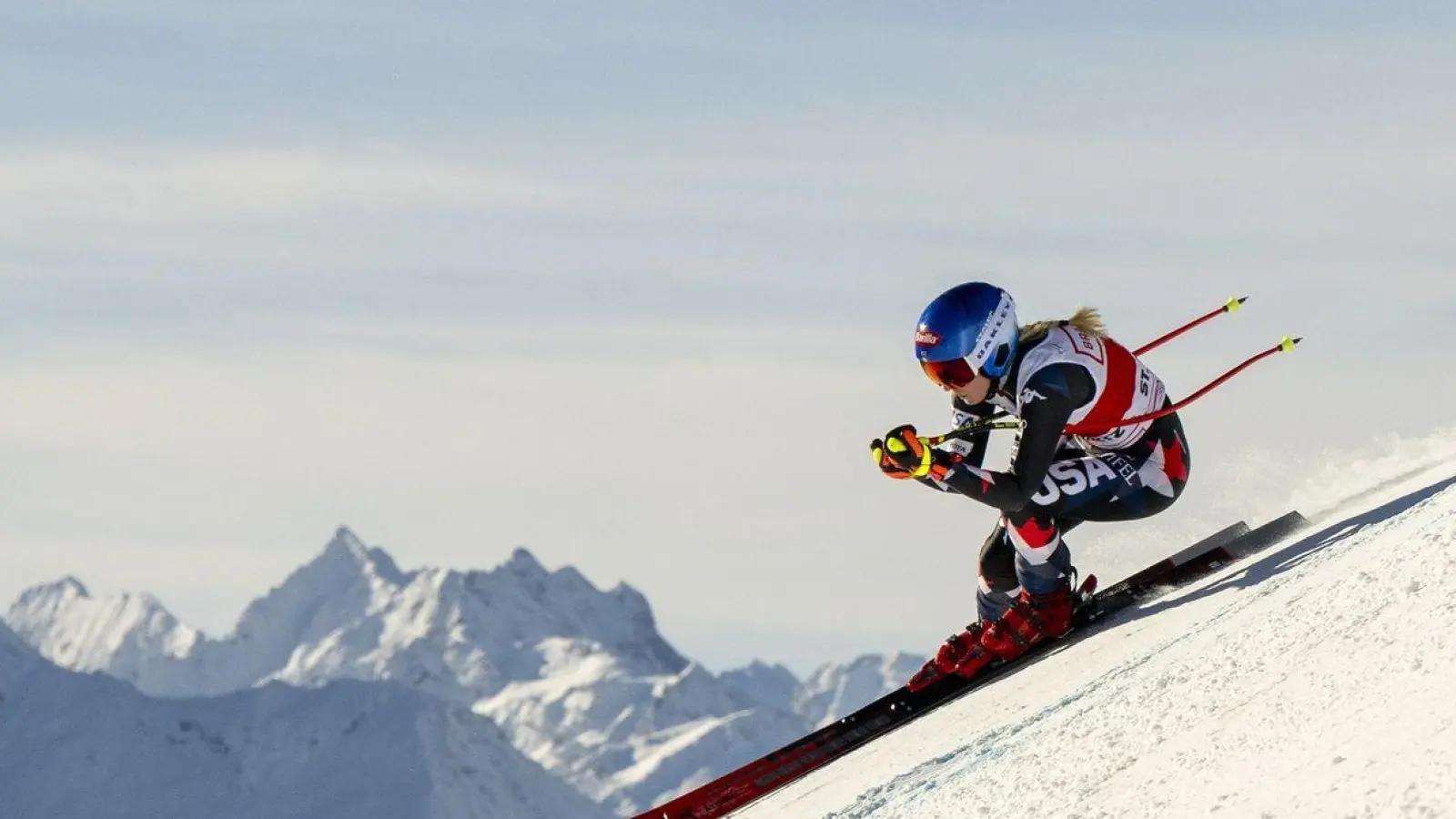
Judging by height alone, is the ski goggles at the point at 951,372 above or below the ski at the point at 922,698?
above

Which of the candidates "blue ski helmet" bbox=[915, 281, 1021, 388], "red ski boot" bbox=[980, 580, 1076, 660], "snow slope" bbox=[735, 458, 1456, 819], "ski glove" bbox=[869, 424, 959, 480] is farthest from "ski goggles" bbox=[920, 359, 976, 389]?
"snow slope" bbox=[735, 458, 1456, 819]

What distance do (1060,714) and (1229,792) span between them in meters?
2.81

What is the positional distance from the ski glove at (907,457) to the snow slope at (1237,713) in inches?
46.4

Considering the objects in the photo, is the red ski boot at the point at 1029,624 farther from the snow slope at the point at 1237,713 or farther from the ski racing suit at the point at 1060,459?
the snow slope at the point at 1237,713

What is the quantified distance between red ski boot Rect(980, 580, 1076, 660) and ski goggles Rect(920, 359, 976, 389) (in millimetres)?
1335

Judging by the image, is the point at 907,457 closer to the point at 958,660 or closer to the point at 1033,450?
the point at 1033,450

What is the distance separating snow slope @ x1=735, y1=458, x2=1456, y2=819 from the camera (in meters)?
6.31

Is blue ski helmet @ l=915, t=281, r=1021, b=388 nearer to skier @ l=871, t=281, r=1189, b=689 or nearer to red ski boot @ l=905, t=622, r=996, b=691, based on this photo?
skier @ l=871, t=281, r=1189, b=689

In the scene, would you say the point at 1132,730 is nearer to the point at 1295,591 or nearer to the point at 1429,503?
the point at 1295,591

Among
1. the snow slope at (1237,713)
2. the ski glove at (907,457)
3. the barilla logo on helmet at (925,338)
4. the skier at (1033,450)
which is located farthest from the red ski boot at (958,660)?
the barilla logo on helmet at (925,338)

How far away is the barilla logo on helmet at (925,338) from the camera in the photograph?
37.2 ft

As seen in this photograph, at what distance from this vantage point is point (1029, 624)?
11914 millimetres

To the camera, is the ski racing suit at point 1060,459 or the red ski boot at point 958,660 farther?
the red ski boot at point 958,660

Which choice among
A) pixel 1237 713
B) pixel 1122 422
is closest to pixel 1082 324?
pixel 1122 422
